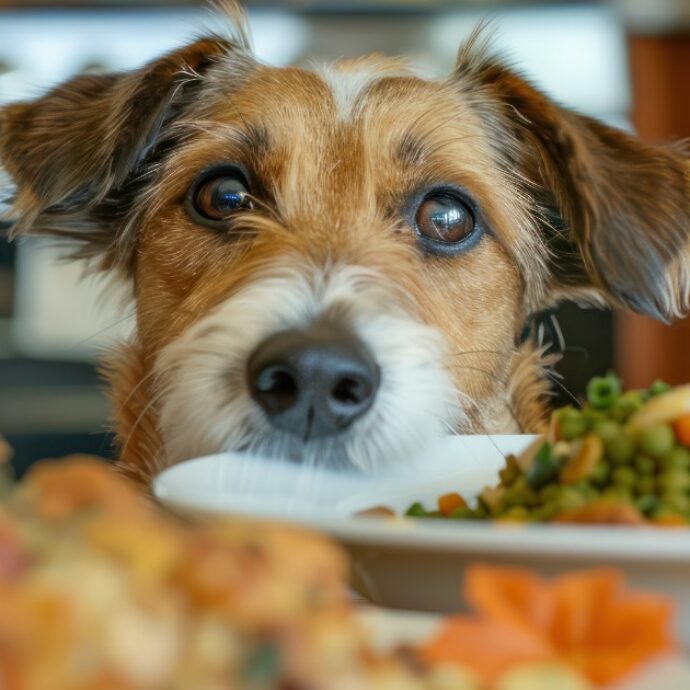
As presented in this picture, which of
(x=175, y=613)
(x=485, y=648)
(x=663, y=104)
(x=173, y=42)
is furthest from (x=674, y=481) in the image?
(x=663, y=104)

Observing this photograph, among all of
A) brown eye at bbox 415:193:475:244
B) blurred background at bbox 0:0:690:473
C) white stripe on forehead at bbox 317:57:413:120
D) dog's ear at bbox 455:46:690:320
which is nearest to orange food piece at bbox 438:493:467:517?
dog's ear at bbox 455:46:690:320

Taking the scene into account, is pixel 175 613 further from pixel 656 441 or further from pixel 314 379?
pixel 314 379

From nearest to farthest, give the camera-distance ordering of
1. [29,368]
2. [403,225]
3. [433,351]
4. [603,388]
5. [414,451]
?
[603,388]
[414,451]
[433,351]
[403,225]
[29,368]

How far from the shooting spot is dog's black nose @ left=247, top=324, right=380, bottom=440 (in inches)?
41.9

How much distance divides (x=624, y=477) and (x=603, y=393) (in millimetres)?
125

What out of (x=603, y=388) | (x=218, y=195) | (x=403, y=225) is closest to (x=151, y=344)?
(x=218, y=195)

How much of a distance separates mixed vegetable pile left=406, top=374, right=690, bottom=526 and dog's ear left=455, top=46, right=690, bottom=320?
0.70m

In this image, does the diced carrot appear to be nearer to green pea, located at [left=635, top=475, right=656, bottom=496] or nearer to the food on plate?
green pea, located at [left=635, top=475, right=656, bottom=496]

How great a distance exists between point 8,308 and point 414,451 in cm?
459

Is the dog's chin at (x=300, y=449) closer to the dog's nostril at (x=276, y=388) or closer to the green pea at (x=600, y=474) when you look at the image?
the dog's nostril at (x=276, y=388)

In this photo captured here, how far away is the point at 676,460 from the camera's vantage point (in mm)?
633

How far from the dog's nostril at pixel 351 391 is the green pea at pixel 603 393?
1.23 ft

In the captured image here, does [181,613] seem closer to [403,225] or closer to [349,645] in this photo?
[349,645]

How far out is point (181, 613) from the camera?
333 millimetres
